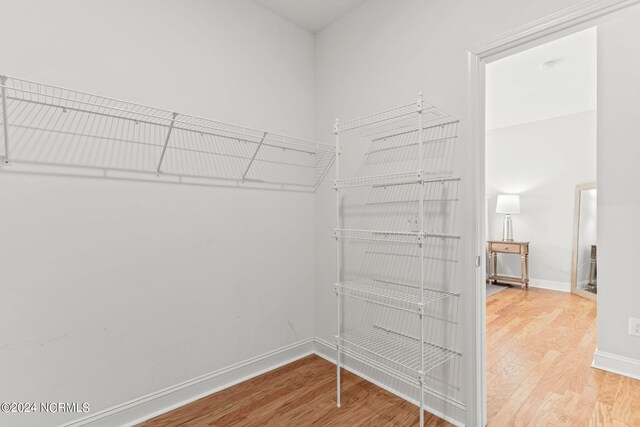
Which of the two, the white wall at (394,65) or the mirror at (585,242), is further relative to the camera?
the mirror at (585,242)

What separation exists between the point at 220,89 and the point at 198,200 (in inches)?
29.7

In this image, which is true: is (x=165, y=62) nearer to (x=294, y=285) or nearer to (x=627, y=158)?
(x=294, y=285)

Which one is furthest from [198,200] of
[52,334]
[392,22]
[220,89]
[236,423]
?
[392,22]

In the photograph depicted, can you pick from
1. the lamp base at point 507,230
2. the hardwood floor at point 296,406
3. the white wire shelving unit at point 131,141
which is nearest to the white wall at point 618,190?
the hardwood floor at point 296,406

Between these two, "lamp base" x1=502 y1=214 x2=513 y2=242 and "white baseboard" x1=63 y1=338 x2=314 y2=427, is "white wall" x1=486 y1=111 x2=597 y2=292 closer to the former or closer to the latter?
"lamp base" x1=502 y1=214 x2=513 y2=242

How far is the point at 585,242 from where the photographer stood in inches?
163

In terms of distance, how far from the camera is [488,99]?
4031mm

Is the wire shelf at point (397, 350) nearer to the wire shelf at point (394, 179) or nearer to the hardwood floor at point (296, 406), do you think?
the hardwood floor at point (296, 406)

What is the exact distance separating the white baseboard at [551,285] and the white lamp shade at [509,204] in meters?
1.11

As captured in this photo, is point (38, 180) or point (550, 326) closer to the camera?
point (38, 180)

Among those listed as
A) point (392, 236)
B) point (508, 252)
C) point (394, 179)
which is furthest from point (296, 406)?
point (508, 252)

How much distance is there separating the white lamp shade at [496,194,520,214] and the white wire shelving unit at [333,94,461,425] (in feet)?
12.1

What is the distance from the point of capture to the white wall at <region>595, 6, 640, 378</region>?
85.4 inches

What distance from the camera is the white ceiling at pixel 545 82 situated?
2.77 metres
